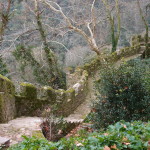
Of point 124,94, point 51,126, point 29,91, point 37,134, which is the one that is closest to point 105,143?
point 37,134

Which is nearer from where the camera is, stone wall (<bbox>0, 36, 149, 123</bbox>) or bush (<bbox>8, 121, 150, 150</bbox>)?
bush (<bbox>8, 121, 150, 150</bbox>)

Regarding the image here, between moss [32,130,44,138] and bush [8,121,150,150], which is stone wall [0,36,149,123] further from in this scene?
bush [8,121,150,150]

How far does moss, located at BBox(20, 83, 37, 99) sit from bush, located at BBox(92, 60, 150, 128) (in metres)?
2.70

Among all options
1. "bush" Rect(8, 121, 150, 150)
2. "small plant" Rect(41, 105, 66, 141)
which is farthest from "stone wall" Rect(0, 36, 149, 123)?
"bush" Rect(8, 121, 150, 150)

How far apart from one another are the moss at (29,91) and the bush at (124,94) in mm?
2699

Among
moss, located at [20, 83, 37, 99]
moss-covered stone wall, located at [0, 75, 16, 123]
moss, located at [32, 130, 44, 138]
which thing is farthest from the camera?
moss, located at [20, 83, 37, 99]

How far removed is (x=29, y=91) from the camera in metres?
8.28

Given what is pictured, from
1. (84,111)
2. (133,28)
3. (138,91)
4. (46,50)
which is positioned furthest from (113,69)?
(133,28)

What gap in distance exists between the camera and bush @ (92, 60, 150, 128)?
6.41 m

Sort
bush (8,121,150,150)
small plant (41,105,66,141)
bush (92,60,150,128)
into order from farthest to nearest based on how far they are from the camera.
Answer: small plant (41,105,66,141)
bush (92,60,150,128)
bush (8,121,150,150)

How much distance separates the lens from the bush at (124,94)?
6414mm

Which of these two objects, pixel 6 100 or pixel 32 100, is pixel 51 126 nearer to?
pixel 6 100

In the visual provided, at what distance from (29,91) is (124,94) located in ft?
11.3

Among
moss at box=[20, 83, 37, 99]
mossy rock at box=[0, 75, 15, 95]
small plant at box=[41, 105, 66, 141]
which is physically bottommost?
small plant at box=[41, 105, 66, 141]
